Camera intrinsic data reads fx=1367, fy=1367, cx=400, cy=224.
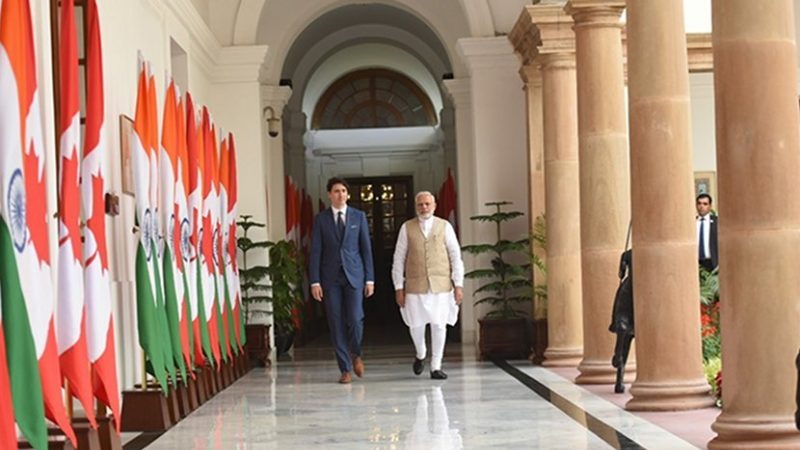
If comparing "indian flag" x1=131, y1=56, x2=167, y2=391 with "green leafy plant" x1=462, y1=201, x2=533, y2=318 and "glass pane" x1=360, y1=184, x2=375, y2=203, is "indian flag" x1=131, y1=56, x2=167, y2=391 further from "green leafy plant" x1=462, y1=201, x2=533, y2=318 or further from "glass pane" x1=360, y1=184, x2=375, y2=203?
"glass pane" x1=360, y1=184, x2=375, y2=203

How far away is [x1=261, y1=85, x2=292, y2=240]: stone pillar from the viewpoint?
20.1 m

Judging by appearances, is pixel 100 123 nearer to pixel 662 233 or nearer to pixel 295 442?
pixel 295 442

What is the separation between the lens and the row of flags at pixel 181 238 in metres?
9.21

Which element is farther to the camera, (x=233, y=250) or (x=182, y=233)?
(x=233, y=250)

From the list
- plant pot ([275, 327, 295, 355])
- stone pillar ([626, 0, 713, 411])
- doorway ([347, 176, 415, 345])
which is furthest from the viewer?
doorway ([347, 176, 415, 345])

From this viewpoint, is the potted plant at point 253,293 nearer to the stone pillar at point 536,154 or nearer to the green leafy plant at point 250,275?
the green leafy plant at point 250,275

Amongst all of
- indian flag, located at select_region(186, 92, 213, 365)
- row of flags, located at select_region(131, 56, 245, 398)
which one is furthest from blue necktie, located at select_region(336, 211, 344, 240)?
indian flag, located at select_region(186, 92, 213, 365)

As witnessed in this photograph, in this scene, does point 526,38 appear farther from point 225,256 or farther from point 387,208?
point 387,208

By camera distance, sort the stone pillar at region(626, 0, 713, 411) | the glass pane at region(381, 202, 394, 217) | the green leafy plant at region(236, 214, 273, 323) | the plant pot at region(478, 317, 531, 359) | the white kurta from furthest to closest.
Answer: the glass pane at region(381, 202, 394, 217) < the green leafy plant at region(236, 214, 273, 323) < the plant pot at region(478, 317, 531, 359) < the white kurta < the stone pillar at region(626, 0, 713, 411)

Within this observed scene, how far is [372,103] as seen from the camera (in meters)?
32.0

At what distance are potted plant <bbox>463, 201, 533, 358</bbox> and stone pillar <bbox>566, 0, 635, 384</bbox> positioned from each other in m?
4.54

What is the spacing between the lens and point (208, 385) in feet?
38.8

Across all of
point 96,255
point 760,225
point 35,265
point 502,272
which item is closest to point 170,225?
point 96,255

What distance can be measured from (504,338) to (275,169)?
6.52 metres
